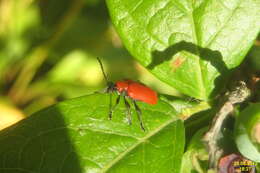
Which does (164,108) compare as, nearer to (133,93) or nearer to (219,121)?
(133,93)

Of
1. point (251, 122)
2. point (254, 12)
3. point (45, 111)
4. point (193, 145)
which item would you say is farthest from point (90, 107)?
point (254, 12)

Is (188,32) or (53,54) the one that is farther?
(53,54)

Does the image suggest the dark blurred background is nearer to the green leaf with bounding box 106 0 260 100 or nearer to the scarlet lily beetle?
the scarlet lily beetle

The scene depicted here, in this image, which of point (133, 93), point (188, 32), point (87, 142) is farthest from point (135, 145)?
point (188, 32)

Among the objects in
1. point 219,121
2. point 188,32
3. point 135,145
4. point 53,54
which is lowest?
point 53,54

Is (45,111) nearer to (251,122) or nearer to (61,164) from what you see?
(61,164)

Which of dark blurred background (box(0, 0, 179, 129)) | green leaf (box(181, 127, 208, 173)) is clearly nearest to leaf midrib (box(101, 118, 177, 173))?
green leaf (box(181, 127, 208, 173))
